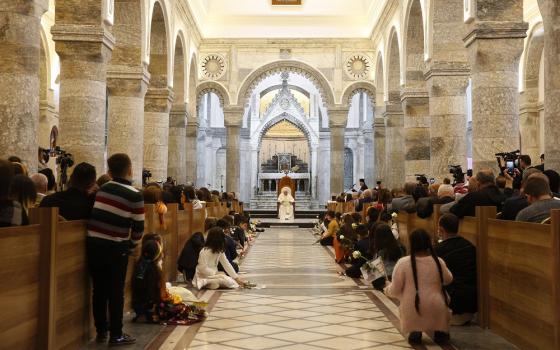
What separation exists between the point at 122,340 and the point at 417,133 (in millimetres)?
14180

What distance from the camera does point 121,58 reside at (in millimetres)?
14820

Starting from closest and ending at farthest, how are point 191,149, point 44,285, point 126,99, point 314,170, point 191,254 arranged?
point 44,285 < point 191,254 < point 126,99 < point 191,149 < point 314,170

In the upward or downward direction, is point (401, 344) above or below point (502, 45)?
below

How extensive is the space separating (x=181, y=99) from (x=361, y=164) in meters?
14.8

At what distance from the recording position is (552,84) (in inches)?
335

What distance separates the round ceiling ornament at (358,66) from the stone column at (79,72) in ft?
51.2

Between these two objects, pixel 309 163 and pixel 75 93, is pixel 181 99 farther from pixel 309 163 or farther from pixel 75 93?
pixel 309 163

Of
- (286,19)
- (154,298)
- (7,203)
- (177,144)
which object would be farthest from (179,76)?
(7,203)

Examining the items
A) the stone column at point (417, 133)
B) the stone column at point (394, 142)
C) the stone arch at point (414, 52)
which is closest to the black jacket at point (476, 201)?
the stone column at point (417, 133)

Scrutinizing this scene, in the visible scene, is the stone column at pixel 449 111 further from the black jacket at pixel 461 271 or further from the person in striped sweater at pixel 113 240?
the person in striped sweater at pixel 113 240

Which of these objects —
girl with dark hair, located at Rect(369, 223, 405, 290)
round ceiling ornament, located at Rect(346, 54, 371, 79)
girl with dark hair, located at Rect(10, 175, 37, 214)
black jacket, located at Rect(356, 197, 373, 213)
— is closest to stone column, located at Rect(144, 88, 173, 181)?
black jacket, located at Rect(356, 197, 373, 213)

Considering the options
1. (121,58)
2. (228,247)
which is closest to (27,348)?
(228,247)

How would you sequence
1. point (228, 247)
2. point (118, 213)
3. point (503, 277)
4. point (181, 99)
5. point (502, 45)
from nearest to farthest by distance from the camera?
point (118, 213) → point (503, 277) → point (228, 247) → point (502, 45) → point (181, 99)

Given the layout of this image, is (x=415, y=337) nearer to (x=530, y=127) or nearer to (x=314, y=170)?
(x=530, y=127)
